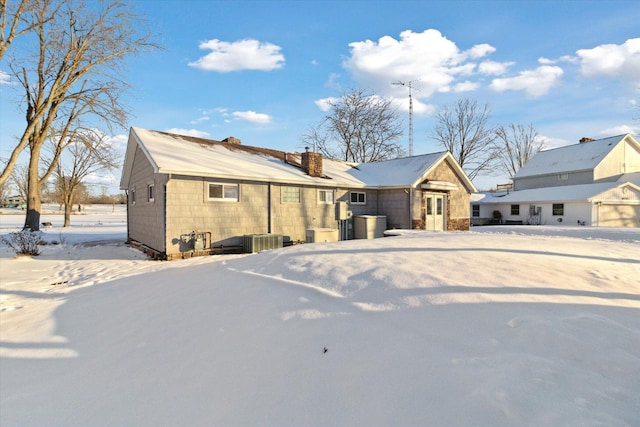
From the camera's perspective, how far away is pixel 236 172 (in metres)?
11.9

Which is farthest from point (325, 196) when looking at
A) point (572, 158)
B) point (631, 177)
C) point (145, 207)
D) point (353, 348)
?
point (631, 177)

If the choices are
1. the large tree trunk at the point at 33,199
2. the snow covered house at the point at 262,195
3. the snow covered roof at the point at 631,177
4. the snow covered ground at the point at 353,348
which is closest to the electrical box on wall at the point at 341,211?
the snow covered house at the point at 262,195

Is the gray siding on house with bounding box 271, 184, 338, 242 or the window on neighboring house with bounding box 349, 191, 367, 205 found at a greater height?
the window on neighboring house with bounding box 349, 191, 367, 205

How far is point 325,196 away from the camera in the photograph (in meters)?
14.8

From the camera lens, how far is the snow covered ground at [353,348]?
232 cm

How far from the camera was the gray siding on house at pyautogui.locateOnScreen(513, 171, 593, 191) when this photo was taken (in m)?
30.1

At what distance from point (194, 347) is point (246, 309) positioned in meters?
0.81

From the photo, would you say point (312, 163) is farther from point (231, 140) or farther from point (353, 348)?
point (353, 348)

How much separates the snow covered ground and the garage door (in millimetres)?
23484

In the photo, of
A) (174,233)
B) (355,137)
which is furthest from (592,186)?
(174,233)

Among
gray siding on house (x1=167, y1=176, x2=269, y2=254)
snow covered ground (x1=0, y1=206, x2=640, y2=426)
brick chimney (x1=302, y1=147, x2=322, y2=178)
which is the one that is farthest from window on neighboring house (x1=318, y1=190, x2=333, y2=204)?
snow covered ground (x1=0, y1=206, x2=640, y2=426)

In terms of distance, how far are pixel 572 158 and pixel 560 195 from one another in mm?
9784

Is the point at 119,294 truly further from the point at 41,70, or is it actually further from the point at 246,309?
the point at 41,70

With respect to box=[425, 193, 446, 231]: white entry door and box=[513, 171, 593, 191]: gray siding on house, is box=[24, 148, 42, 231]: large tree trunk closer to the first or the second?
box=[425, 193, 446, 231]: white entry door
